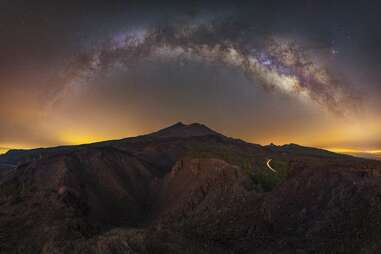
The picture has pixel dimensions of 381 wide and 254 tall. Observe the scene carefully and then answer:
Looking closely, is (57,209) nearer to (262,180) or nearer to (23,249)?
(23,249)

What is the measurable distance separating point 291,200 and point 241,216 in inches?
431

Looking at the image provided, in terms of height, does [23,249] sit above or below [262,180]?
below

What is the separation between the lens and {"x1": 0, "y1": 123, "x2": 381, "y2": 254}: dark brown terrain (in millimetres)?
60406

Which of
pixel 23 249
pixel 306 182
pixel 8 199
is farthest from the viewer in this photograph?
pixel 8 199

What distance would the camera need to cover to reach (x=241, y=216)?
75438 mm

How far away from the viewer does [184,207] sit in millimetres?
94188

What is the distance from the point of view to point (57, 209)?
82688 mm

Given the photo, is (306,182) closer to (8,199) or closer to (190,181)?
(190,181)

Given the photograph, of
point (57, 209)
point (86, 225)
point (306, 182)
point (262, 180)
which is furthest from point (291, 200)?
point (57, 209)

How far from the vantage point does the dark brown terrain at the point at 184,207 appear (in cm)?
6041

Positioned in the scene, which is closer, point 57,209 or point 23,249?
point 23,249

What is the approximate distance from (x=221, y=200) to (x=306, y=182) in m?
19.3

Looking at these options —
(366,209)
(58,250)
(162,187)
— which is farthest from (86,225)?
(366,209)

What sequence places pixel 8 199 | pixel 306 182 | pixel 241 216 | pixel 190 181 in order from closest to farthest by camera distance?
pixel 241 216, pixel 306 182, pixel 8 199, pixel 190 181
